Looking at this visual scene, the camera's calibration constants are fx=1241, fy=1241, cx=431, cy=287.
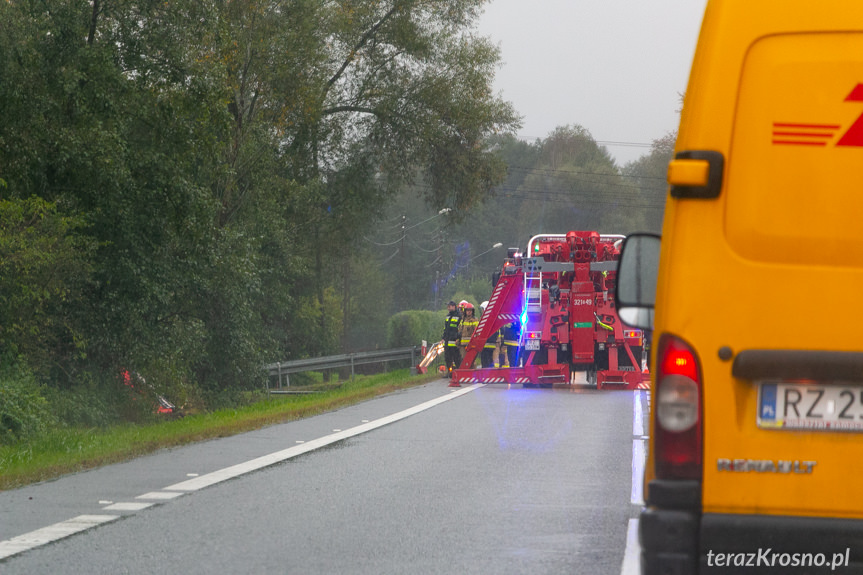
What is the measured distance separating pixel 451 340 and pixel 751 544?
79.2 ft

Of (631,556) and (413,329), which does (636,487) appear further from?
(413,329)

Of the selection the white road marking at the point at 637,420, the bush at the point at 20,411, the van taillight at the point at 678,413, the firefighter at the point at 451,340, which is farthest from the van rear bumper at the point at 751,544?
the firefighter at the point at 451,340

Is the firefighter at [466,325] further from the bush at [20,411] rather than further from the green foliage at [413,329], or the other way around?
the green foliage at [413,329]

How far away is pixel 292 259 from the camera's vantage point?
3212cm

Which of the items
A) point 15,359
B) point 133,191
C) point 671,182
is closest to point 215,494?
point 671,182

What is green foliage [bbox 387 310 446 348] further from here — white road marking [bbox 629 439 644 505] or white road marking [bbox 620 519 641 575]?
white road marking [bbox 620 519 641 575]

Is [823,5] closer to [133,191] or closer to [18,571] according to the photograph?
[18,571]

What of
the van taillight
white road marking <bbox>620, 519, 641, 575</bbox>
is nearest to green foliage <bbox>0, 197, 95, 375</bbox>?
white road marking <bbox>620, 519, 641, 575</bbox>

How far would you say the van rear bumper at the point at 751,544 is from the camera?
3.92 meters

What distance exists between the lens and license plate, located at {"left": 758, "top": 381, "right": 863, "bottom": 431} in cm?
399

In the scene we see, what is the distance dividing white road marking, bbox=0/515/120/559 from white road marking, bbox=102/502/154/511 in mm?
301

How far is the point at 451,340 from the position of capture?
28094 mm

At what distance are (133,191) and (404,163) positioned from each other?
16.7 m

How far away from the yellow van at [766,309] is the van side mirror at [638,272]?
0.46 meters
